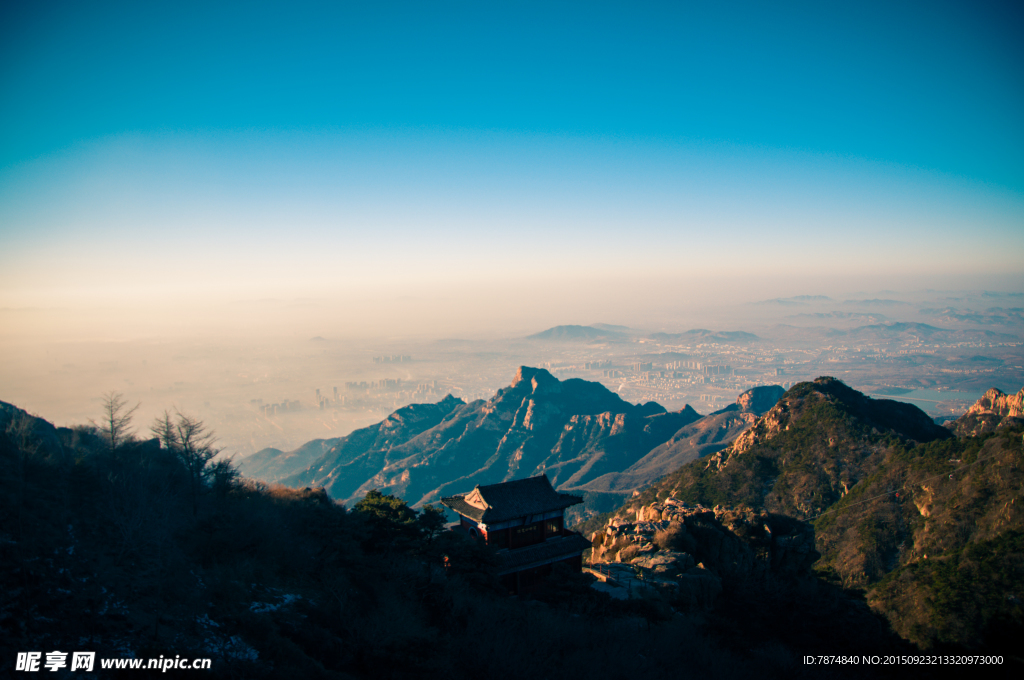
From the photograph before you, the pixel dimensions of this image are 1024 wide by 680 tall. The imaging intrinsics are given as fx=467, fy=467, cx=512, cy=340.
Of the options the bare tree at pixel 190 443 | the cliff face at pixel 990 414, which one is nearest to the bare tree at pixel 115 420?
the bare tree at pixel 190 443

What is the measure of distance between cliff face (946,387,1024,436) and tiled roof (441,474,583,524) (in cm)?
8955

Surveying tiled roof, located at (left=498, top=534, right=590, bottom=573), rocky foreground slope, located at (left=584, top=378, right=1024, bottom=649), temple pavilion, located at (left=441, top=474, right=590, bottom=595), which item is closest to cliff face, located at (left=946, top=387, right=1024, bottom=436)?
rocky foreground slope, located at (left=584, top=378, right=1024, bottom=649)

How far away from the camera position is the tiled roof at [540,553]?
92.7 ft

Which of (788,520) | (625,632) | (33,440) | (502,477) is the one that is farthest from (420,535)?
(502,477)

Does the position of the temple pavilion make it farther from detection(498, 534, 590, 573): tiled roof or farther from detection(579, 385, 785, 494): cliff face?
detection(579, 385, 785, 494): cliff face

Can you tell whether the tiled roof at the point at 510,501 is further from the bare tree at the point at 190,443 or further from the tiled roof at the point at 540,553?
the bare tree at the point at 190,443

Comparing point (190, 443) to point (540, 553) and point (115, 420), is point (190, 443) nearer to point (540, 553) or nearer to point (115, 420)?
point (115, 420)

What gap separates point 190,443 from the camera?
26656 mm

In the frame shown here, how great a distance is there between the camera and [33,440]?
2228cm

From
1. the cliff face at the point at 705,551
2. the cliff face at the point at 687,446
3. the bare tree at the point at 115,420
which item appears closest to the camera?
the bare tree at the point at 115,420

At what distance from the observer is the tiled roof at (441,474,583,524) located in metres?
29.0

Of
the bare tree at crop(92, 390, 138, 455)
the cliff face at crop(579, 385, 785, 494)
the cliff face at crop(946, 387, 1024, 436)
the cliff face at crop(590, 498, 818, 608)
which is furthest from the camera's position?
the cliff face at crop(579, 385, 785, 494)

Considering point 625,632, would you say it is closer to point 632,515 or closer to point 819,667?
point 819,667

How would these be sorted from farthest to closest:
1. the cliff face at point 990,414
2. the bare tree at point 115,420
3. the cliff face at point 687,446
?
the cliff face at point 687,446
the cliff face at point 990,414
the bare tree at point 115,420
